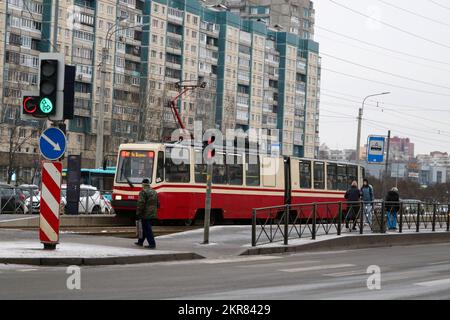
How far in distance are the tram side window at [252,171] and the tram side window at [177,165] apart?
12.4ft

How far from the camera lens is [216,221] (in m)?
33.8

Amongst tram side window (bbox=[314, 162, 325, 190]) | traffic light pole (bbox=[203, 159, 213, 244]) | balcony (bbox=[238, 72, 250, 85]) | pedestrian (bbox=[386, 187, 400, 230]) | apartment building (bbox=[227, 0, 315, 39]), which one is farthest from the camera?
apartment building (bbox=[227, 0, 315, 39])

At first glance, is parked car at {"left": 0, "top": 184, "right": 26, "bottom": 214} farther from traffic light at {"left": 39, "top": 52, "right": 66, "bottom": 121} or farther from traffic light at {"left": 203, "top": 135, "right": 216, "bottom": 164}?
traffic light at {"left": 39, "top": 52, "right": 66, "bottom": 121}

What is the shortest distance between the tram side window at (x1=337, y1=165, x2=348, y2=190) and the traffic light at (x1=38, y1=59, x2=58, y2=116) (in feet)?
79.3

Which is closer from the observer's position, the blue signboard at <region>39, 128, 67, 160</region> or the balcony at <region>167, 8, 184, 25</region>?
the blue signboard at <region>39, 128, 67, 160</region>

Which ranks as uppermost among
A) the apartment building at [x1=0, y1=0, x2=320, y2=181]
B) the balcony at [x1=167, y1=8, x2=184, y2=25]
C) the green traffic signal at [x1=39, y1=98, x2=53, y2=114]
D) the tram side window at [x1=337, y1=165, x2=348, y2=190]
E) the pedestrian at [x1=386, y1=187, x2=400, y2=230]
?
the balcony at [x1=167, y1=8, x2=184, y2=25]

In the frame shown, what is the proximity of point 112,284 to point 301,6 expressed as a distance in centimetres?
13755

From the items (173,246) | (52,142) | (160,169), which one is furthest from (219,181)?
(52,142)

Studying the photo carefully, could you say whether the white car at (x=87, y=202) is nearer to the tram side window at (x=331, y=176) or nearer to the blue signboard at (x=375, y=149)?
the tram side window at (x=331, y=176)

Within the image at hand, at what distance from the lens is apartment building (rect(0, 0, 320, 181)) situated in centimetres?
8188

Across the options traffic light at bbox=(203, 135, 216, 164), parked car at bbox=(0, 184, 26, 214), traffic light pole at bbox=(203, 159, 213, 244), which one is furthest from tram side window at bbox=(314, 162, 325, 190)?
traffic light at bbox=(203, 135, 216, 164)

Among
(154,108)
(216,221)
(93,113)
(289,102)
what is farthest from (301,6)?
(216,221)

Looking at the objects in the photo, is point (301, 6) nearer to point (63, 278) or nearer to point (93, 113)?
point (93, 113)

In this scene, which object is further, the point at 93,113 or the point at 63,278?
the point at 93,113
